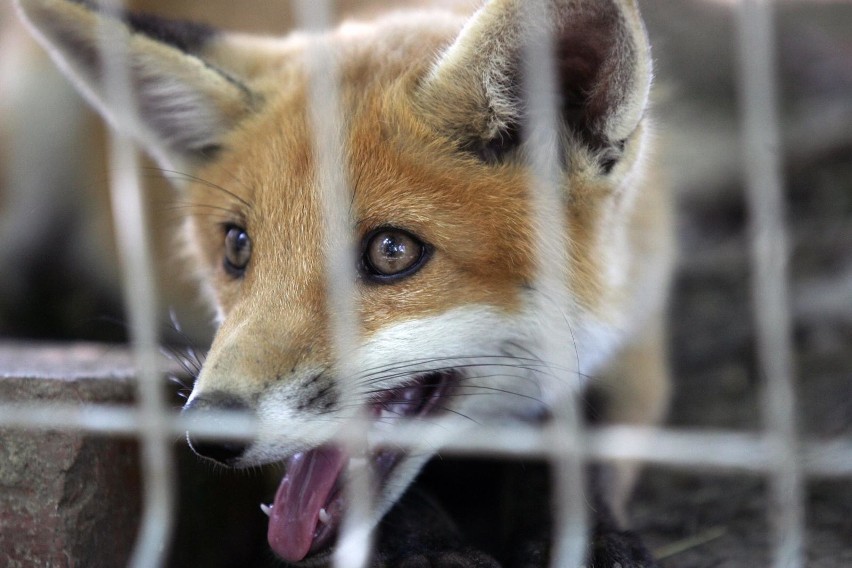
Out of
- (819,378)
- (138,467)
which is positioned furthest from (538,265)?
(819,378)

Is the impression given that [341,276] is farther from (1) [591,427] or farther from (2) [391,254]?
(1) [591,427]

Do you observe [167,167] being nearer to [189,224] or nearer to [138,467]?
[189,224]

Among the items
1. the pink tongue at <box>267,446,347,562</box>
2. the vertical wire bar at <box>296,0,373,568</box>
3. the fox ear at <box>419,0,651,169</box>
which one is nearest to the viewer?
the vertical wire bar at <box>296,0,373,568</box>

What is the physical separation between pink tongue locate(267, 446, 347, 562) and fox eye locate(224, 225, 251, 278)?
2.27 feet

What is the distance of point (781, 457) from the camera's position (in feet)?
4.97

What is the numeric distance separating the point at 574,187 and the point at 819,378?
1.91 m

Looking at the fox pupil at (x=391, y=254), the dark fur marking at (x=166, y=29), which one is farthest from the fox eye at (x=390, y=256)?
the dark fur marking at (x=166, y=29)

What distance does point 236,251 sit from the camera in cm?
265

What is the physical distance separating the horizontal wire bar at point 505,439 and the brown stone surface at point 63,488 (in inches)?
1.8

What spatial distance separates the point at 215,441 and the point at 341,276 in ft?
1.73

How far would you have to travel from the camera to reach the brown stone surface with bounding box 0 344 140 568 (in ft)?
6.94

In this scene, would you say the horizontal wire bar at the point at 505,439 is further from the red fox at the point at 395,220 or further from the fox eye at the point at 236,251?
the fox eye at the point at 236,251

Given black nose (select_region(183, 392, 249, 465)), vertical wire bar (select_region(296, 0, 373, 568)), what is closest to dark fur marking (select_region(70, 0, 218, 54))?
vertical wire bar (select_region(296, 0, 373, 568))

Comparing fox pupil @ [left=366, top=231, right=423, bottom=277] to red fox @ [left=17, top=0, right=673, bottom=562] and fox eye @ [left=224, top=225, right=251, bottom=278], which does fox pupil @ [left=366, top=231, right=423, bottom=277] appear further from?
fox eye @ [left=224, top=225, right=251, bottom=278]
